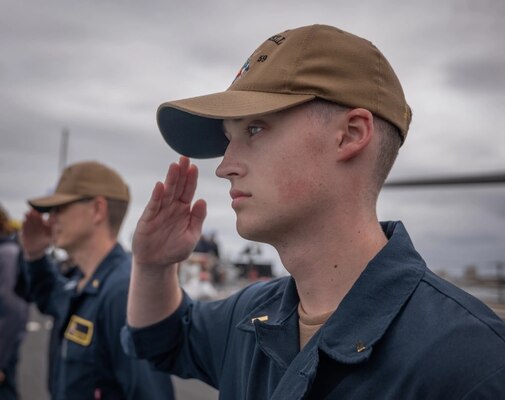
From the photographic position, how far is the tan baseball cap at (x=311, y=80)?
1407mm

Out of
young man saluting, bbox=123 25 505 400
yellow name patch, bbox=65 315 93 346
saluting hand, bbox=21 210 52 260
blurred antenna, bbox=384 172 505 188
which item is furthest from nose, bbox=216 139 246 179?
saluting hand, bbox=21 210 52 260

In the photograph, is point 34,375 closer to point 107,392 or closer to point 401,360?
point 107,392

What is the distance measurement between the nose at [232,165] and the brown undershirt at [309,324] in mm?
377

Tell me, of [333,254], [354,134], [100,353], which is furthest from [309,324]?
[100,353]

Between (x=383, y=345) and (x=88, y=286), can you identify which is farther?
(x=88, y=286)

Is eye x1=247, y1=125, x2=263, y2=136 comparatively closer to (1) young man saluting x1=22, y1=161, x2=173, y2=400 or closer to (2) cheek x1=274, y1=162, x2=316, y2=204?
(2) cheek x1=274, y1=162, x2=316, y2=204

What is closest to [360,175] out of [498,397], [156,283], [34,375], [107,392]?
[498,397]

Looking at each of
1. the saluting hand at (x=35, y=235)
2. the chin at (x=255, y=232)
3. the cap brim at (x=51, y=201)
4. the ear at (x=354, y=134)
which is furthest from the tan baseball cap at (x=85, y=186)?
the ear at (x=354, y=134)

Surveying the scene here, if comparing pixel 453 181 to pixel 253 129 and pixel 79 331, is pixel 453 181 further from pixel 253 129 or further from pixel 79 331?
pixel 79 331

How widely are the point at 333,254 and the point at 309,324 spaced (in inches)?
6.9

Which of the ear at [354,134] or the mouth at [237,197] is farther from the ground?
the ear at [354,134]

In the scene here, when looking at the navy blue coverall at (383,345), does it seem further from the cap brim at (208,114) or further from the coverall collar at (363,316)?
the cap brim at (208,114)

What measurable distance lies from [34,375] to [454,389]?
7.53m

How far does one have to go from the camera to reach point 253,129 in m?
1.50
